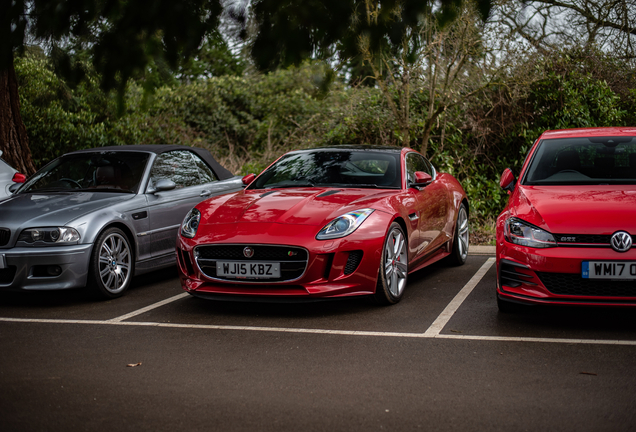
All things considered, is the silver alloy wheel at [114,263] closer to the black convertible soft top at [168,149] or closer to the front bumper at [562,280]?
the black convertible soft top at [168,149]

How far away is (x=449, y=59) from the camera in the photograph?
1166 cm

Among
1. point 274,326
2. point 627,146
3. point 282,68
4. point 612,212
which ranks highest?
point 282,68

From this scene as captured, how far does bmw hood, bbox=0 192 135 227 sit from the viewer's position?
6.36 meters

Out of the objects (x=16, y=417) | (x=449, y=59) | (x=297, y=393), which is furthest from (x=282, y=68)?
(x=449, y=59)

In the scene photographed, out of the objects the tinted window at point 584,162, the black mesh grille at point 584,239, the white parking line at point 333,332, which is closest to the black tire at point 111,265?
the white parking line at point 333,332

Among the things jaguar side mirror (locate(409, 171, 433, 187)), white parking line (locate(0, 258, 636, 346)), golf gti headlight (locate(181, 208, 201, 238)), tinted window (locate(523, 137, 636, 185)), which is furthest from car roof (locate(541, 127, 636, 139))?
golf gti headlight (locate(181, 208, 201, 238))

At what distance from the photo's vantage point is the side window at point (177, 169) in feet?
25.6

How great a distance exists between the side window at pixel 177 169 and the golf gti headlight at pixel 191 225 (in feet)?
4.76

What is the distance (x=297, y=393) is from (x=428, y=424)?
827 millimetres

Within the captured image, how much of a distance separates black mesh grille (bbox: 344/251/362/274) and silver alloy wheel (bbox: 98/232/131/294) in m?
2.42

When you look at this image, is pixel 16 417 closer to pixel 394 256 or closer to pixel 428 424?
pixel 428 424

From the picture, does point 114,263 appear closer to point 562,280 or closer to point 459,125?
point 562,280

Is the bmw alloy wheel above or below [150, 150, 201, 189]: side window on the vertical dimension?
below

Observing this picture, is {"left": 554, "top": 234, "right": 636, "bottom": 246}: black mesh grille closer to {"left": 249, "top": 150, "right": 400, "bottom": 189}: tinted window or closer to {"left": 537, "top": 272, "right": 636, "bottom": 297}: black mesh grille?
{"left": 537, "top": 272, "right": 636, "bottom": 297}: black mesh grille
